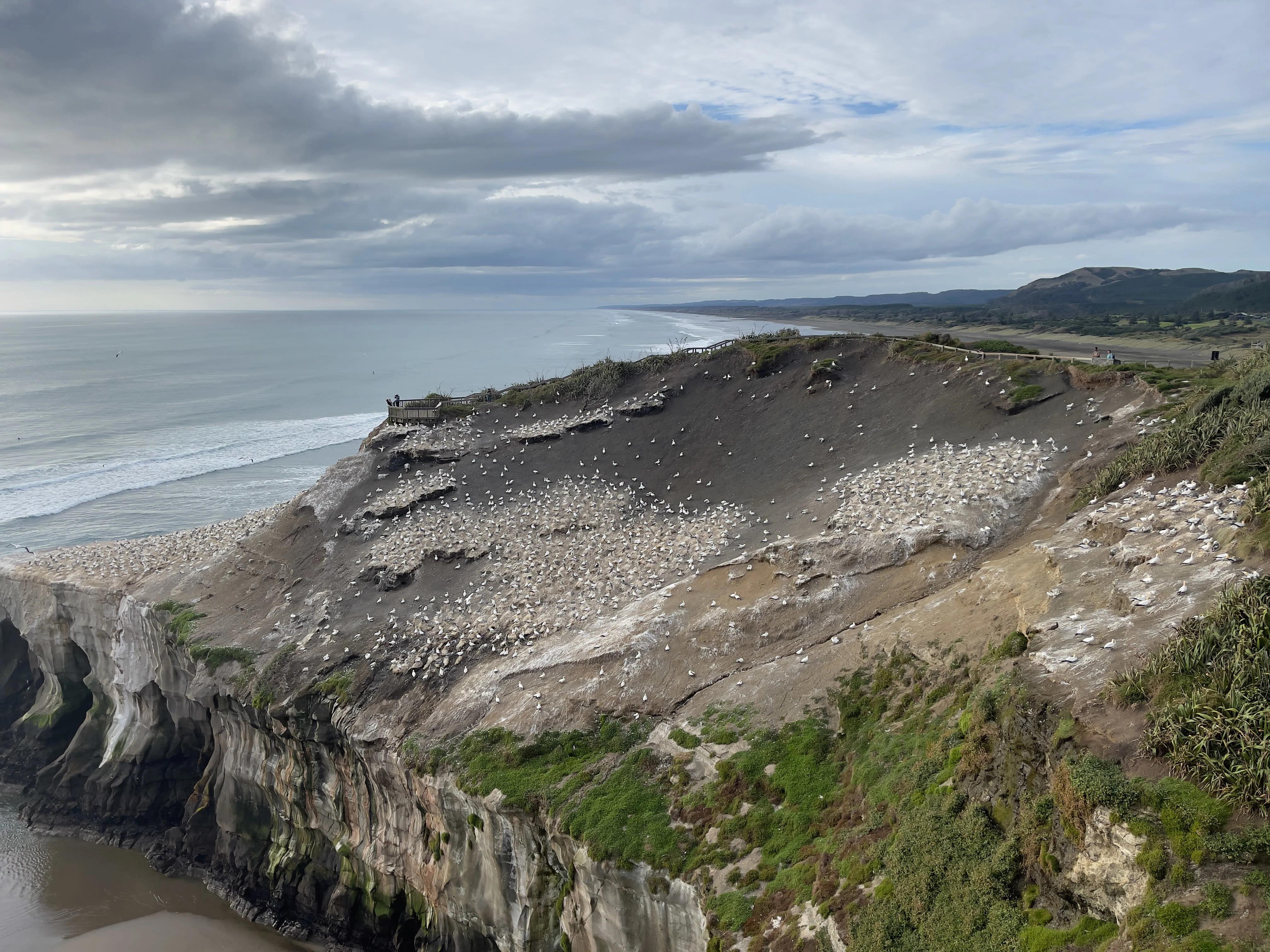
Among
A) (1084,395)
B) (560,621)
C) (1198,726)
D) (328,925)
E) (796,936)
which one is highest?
(1084,395)

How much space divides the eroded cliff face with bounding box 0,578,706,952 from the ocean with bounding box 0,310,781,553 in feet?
67.2

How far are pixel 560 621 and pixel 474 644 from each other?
3081 millimetres

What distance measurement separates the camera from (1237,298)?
152125mm

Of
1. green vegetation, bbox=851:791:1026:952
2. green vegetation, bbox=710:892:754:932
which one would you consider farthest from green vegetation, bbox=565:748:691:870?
green vegetation, bbox=851:791:1026:952

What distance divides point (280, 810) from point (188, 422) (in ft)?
254

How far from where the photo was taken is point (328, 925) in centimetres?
2644

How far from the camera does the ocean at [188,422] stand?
59625 millimetres

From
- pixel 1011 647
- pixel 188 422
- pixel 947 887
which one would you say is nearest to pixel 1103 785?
pixel 947 887

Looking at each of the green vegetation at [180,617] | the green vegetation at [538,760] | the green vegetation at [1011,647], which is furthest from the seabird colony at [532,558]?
the green vegetation at [1011,647]

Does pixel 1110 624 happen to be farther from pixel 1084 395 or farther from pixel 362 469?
pixel 362 469

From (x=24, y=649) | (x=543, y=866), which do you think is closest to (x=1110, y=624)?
(x=543, y=866)

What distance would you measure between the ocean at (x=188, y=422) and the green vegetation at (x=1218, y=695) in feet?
194

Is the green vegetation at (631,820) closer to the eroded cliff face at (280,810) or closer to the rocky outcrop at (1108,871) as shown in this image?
the eroded cliff face at (280,810)

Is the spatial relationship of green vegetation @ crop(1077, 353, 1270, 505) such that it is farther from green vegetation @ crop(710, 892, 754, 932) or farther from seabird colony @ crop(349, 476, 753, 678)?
green vegetation @ crop(710, 892, 754, 932)
